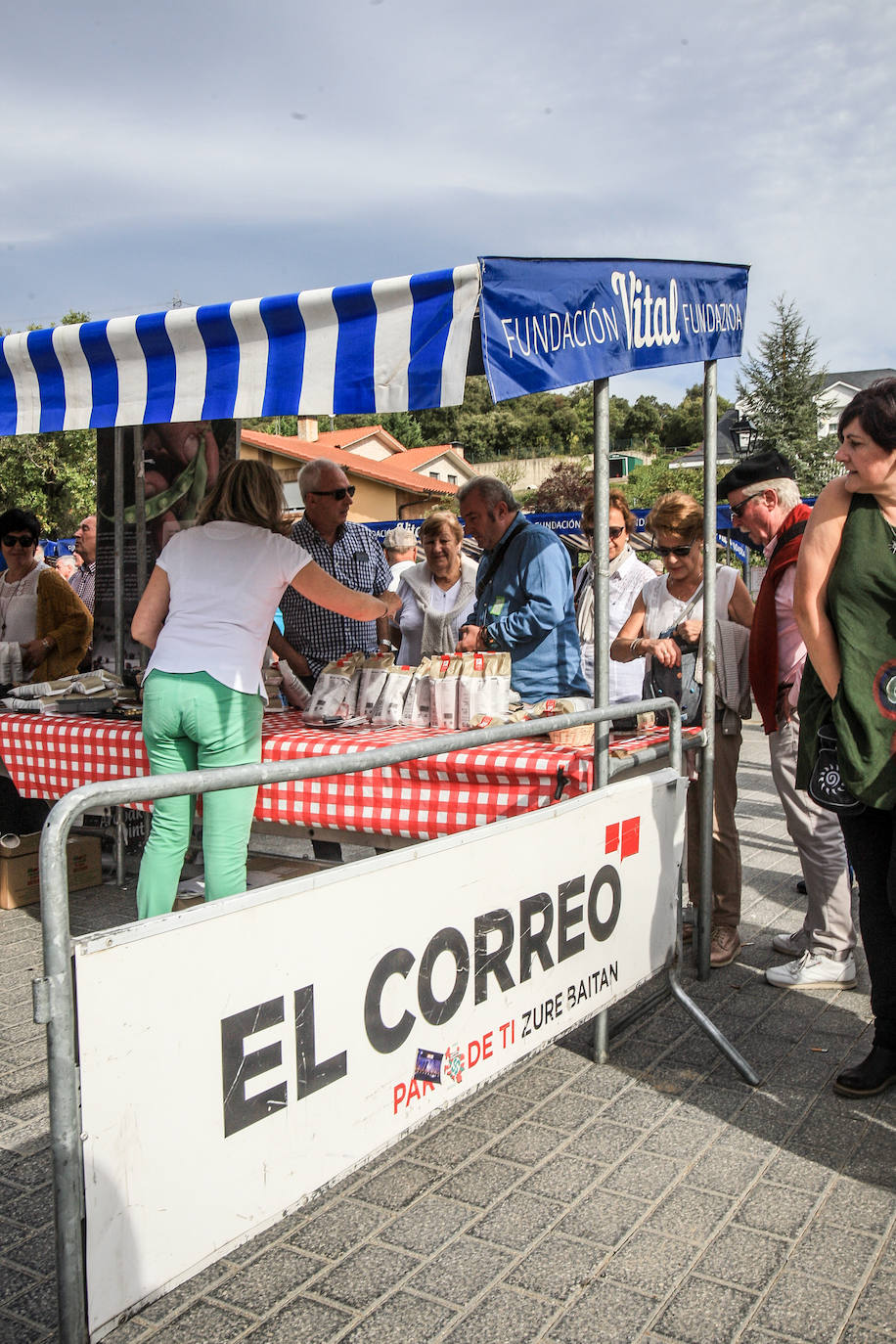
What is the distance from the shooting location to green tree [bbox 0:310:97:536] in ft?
99.9

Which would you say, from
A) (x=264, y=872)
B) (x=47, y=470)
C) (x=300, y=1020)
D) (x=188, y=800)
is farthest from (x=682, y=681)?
(x=47, y=470)

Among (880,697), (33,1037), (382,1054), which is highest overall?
(880,697)

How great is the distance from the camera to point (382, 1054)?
7.91ft

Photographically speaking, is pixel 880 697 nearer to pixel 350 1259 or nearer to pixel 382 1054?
pixel 382 1054

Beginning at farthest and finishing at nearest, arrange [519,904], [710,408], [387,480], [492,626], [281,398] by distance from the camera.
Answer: [387,480] < [492,626] < [710,408] < [281,398] < [519,904]

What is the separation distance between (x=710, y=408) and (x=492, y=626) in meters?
1.24

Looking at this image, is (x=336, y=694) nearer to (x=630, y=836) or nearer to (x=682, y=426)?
(x=630, y=836)

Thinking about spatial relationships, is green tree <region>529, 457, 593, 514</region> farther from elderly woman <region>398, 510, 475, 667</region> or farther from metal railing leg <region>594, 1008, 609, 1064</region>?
metal railing leg <region>594, 1008, 609, 1064</region>

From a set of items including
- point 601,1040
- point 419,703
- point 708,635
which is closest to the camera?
point 601,1040

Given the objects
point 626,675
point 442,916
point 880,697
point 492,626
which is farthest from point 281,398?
point 626,675

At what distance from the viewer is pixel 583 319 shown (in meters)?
3.20

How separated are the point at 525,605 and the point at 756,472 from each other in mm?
1083

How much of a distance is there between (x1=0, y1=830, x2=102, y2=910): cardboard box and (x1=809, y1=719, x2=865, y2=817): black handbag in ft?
12.8

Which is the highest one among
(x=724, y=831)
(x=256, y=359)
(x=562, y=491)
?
(x=562, y=491)
